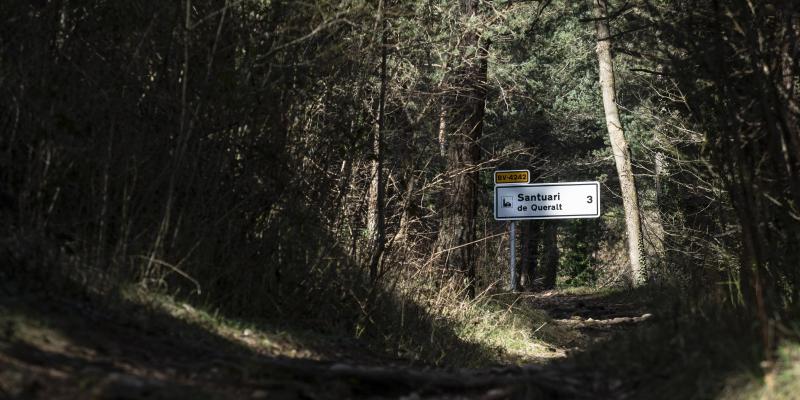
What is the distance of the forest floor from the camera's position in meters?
4.38

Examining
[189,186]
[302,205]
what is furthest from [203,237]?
[302,205]

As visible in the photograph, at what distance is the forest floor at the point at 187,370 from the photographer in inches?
172

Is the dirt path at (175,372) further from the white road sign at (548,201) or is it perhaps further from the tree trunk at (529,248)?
the tree trunk at (529,248)

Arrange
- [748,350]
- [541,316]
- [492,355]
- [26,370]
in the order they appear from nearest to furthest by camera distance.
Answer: [26,370], [748,350], [492,355], [541,316]

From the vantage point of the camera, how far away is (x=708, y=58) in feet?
19.8

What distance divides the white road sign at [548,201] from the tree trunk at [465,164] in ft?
6.79

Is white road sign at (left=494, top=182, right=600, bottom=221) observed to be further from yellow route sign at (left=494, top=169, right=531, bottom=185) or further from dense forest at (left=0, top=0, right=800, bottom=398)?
dense forest at (left=0, top=0, right=800, bottom=398)

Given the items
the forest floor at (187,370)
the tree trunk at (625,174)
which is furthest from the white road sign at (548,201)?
the forest floor at (187,370)

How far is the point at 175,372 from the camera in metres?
5.04

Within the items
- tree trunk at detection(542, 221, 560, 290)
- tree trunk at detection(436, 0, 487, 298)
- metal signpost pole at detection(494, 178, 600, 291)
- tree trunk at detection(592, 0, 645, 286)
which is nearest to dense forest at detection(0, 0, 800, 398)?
tree trunk at detection(436, 0, 487, 298)

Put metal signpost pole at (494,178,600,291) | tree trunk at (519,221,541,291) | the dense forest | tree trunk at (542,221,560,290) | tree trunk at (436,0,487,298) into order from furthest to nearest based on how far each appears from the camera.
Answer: tree trunk at (542,221,560,290)
tree trunk at (519,221,541,291)
metal signpost pole at (494,178,600,291)
tree trunk at (436,0,487,298)
the dense forest

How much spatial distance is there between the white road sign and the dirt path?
31.2ft

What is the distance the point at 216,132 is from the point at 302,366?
2554mm

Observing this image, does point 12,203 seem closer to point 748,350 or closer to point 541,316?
point 748,350
